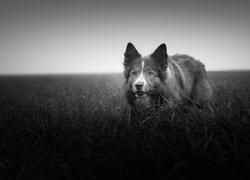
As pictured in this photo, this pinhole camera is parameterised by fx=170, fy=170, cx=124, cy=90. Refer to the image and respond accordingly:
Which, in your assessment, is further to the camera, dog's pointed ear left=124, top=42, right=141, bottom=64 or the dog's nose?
dog's pointed ear left=124, top=42, right=141, bottom=64

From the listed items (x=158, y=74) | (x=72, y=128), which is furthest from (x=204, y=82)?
(x=72, y=128)

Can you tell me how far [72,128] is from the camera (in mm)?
2902

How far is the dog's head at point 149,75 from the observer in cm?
358

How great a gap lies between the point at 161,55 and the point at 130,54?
74 centimetres

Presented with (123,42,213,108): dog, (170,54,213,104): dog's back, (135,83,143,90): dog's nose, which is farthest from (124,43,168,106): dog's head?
(170,54,213,104): dog's back

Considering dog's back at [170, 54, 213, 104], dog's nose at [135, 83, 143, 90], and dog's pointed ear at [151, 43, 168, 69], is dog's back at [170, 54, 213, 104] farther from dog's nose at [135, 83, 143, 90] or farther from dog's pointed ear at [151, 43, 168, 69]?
dog's nose at [135, 83, 143, 90]

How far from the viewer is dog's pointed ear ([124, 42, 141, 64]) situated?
3.91 m

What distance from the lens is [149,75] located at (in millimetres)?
3637

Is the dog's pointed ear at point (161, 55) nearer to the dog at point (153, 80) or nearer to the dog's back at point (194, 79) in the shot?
the dog at point (153, 80)

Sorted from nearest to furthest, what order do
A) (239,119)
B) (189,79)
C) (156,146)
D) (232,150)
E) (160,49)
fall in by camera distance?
(232,150)
(156,146)
(239,119)
(160,49)
(189,79)

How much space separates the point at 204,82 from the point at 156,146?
3520mm

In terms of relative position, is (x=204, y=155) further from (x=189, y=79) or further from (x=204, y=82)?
(x=204, y=82)

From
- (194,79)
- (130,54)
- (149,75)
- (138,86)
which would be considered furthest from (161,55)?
(194,79)

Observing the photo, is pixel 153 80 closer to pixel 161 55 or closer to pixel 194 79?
pixel 161 55
